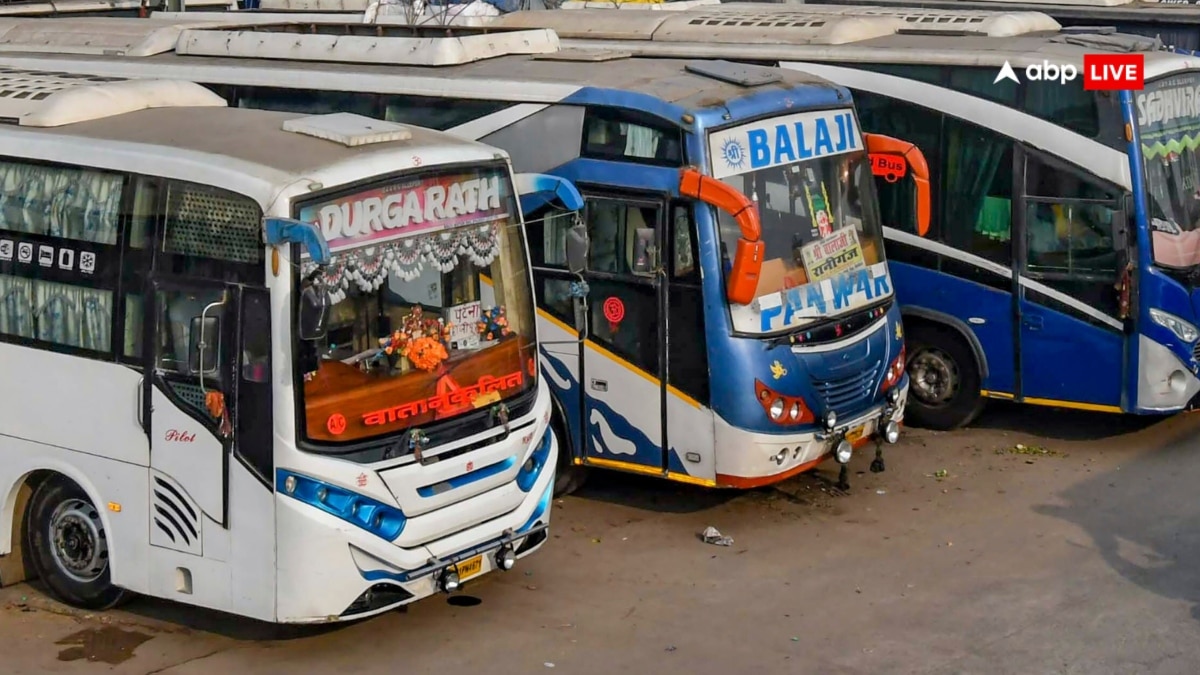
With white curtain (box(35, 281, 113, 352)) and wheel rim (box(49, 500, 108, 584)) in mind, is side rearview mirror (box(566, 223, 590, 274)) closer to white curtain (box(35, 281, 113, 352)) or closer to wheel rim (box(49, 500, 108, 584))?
white curtain (box(35, 281, 113, 352))

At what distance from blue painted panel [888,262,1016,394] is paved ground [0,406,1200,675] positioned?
934 mm

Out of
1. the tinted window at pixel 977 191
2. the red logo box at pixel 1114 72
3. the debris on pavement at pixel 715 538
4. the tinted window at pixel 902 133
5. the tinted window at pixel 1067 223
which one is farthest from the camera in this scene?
the tinted window at pixel 902 133

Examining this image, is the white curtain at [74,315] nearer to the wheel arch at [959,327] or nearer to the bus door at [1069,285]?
the wheel arch at [959,327]

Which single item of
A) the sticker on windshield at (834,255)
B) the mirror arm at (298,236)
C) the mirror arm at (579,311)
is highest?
the mirror arm at (298,236)

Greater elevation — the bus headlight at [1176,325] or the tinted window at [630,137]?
the tinted window at [630,137]

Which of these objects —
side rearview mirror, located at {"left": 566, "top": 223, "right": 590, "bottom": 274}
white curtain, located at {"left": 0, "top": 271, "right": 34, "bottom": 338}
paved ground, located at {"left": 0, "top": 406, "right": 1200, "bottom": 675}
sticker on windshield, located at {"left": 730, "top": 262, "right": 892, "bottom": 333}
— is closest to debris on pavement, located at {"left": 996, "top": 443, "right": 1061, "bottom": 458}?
paved ground, located at {"left": 0, "top": 406, "right": 1200, "bottom": 675}

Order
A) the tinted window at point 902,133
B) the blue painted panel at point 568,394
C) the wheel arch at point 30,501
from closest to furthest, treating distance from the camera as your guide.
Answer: the wheel arch at point 30,501 < the blue painted panel at point 568,394 < the tinted window at point 902,133

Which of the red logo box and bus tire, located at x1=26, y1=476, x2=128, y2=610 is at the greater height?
the red logo box

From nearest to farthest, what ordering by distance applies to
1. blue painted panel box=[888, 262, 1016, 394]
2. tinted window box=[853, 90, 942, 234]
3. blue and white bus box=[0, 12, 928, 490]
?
blue and white bus box=[0, 12, 928, 490] < blue painted panel box=[888, 262, 1016, 394] < tinted window box=[853, 90, 942, 234]

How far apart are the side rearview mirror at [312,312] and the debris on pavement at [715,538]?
3742 mm

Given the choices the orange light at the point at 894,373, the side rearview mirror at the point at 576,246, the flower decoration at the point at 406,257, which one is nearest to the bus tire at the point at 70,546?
the flower decoration at the point at 406,257

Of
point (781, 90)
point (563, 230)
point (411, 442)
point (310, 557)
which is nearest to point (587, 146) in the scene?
point (563, 230)

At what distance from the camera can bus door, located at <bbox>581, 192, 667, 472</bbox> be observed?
11.0 meters

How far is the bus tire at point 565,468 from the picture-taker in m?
11.6
